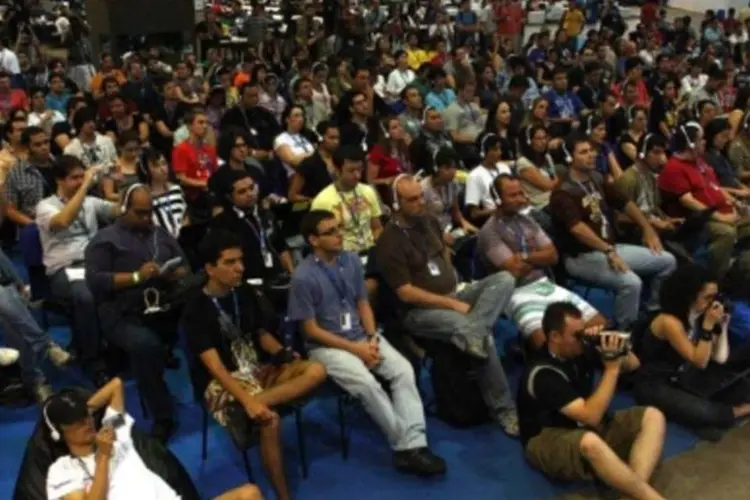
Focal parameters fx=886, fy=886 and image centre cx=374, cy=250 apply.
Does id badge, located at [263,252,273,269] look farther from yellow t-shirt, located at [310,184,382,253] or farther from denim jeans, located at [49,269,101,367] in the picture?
denim jeans, located at [49,269,101,367]

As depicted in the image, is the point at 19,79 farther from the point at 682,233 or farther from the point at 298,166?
the point at 682,233

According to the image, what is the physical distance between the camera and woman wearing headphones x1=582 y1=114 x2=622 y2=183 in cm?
655

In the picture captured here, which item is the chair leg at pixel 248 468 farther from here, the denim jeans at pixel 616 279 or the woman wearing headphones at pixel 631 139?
the woman wearing headphones at pixel 631 139

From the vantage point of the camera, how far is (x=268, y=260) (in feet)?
15.7

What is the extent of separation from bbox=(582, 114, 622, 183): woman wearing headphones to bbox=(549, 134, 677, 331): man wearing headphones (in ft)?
2.93

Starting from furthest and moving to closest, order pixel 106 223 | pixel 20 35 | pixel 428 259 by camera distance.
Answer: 1. pixel 20 35
2. pixel 106 223
3. pixel 428 259

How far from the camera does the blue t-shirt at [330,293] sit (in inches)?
158

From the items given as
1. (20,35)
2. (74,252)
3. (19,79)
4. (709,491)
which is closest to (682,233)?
(709,491)

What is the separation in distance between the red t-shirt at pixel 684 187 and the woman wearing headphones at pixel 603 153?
603mm

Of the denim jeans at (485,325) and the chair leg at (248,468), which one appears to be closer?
the chair leg at (248,468)

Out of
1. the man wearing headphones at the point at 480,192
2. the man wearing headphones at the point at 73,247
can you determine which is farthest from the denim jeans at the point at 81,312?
the man wearing headphones at the point at 480,192

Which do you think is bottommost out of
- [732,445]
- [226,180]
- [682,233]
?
[732,445]

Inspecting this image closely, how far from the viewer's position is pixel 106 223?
5086mm

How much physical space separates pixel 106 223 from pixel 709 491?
346 centimetres
